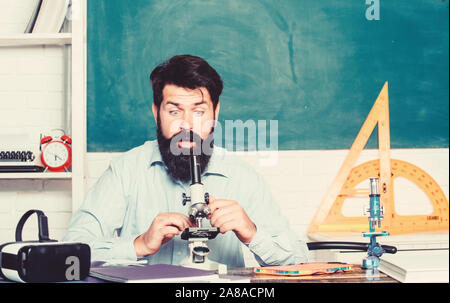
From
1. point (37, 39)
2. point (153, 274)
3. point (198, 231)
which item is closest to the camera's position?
point (153, 274)

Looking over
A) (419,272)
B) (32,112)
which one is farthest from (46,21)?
(419,272)

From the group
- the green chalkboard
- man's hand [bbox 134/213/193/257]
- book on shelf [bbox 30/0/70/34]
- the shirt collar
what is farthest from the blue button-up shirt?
book on shelf [bbox 30/0/70/34]

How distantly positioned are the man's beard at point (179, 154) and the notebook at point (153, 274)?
0.87 metres

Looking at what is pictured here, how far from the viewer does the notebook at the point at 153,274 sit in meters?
1.10

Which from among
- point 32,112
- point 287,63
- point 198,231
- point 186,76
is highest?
point 287,63

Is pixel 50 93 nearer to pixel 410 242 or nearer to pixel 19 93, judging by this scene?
pixel 19 93

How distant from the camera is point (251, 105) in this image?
265 centimetres

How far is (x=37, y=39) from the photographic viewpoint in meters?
2.51

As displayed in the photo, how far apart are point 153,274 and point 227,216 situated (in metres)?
0.39

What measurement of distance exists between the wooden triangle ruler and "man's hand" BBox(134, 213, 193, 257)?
1235mm

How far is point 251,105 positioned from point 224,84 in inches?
7.0

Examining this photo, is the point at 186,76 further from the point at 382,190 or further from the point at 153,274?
the point at 153,274

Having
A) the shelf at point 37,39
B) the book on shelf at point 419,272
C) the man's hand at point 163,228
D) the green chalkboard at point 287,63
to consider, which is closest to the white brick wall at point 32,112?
the shelf at point 37,39
